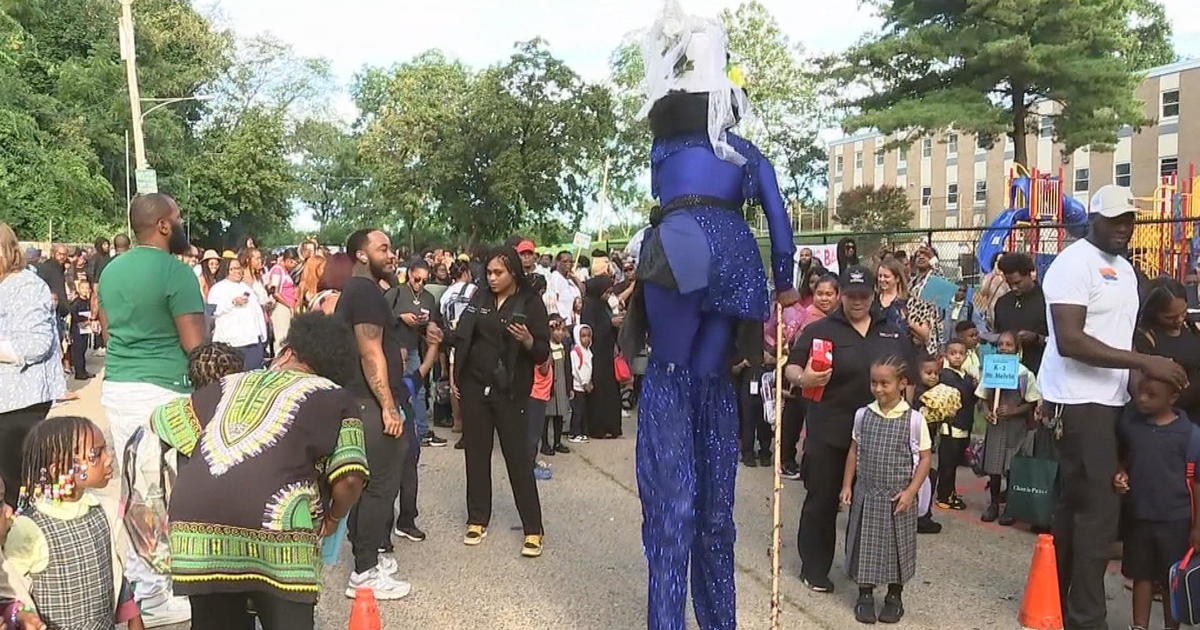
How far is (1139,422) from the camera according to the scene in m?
4.41

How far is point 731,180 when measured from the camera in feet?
12.1

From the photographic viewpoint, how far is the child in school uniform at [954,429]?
23.2 ft

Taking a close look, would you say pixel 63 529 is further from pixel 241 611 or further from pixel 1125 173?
pixel 1125 173

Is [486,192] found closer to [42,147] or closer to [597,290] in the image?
[42,147]

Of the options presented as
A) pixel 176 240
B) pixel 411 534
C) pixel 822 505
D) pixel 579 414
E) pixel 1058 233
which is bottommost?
pixel 411 534

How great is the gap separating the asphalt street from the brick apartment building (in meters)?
24.7

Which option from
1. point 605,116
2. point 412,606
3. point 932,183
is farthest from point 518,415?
point 932,183

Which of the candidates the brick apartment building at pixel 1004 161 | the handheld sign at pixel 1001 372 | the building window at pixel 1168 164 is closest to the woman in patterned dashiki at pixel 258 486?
the handheld sign at pixel 1001 372

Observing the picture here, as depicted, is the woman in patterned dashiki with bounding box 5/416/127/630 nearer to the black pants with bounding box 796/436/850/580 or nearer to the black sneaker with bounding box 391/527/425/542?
the black sneaker with bounding box 391/527/425/542

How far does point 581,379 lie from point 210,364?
21.0 feet

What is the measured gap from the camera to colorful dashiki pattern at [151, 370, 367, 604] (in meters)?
3.01

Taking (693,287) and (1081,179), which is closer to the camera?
(693,287)

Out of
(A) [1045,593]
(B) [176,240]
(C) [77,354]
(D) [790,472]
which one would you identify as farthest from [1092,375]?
(C) [77,354]

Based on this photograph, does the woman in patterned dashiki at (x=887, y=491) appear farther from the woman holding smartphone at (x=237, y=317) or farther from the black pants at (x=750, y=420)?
the woman holding smartphone at (x=237, y=317)
